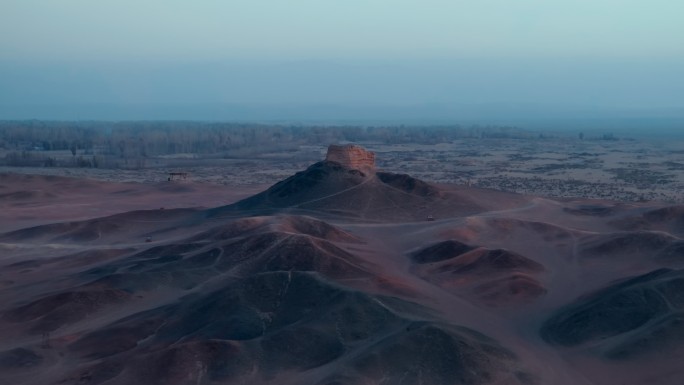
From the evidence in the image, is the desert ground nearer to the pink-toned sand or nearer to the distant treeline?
the pink-toned sand

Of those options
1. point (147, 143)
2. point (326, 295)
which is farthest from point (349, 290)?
point (147, 143)

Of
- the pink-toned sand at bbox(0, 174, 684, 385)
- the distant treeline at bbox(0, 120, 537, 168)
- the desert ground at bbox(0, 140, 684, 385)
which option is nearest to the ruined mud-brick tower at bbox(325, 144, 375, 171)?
the desert ground at bbox(0, 140, 684, 385)

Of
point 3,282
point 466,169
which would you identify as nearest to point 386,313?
point 3,282

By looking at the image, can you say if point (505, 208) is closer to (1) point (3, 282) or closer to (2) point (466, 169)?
(1) point (3, 282)

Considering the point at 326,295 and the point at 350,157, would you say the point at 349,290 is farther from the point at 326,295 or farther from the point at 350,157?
the point at 350,157

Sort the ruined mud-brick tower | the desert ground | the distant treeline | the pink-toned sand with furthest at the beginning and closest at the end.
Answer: the distant treeline
the ruined mud-brick tower
the desert ground
the pink-toned sand

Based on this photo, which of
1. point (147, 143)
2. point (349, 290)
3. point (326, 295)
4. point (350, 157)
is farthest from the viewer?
point (147, 143)
